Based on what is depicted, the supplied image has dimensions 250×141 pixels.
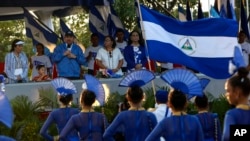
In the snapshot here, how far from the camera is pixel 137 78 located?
10609 mm

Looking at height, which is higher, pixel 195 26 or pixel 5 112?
pixel 195 26

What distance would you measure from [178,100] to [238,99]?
1.35 meters

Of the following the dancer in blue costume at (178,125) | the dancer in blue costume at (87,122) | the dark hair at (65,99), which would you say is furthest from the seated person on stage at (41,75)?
the dancer in blue costume at (178,125)

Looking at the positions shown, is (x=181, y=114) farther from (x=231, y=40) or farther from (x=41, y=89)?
(x=41, y=89)

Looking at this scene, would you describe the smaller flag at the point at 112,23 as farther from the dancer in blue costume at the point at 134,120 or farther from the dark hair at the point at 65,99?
the dancer in blue costume at the point at 134,120

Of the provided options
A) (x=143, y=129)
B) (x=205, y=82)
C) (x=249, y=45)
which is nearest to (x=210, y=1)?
(x=249, y=45)

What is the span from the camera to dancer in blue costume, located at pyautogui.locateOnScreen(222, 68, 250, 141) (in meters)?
7.58

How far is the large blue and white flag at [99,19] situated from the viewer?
2142cm

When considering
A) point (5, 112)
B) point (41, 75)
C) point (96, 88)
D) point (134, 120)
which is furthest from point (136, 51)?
point (5, 112)

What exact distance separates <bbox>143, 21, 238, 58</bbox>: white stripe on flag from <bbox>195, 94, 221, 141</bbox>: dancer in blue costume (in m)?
1.14

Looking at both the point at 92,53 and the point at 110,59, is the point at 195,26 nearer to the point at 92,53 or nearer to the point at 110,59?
the point at 110,59

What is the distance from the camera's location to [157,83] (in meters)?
16.5

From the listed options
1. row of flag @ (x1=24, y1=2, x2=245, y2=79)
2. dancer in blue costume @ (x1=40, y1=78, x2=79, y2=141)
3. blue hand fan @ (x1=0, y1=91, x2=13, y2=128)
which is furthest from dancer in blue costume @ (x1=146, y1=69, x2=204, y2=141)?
row of flag @ (x1=24, y1=2, x2=245, y2=79)

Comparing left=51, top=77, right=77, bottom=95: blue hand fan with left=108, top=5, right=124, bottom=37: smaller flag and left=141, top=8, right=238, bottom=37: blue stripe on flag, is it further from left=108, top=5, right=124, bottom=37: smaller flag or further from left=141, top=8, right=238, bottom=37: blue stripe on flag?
left=108, top=5, right=124, bottom=37: smaller flag
